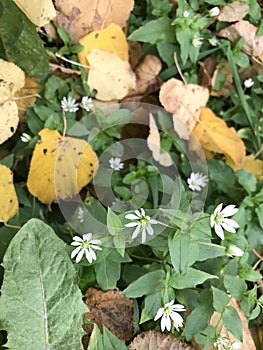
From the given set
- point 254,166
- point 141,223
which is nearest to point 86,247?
point 141,223

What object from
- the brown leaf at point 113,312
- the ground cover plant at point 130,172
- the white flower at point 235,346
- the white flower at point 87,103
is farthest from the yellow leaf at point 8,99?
the white flower at point 235,346

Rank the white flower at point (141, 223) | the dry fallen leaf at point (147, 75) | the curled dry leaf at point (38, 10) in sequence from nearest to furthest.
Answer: the white flower at point (141, 223) → the curled dry leaf at point (38, 10) → the dry fallen leaf at point (147, 75)

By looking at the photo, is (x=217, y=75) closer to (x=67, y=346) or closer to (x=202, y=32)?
(x=202, y=32)

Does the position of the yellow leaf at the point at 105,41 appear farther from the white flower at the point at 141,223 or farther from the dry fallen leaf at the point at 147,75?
the white flower at the point at 141,223

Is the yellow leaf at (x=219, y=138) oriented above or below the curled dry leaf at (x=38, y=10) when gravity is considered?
below

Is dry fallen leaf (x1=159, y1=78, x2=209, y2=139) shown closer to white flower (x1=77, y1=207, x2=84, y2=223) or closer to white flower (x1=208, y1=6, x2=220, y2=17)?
white flower (x1=208, y1=6, x2=220, y2=17)

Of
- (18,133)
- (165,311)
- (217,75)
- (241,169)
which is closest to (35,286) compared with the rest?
(165,311)
